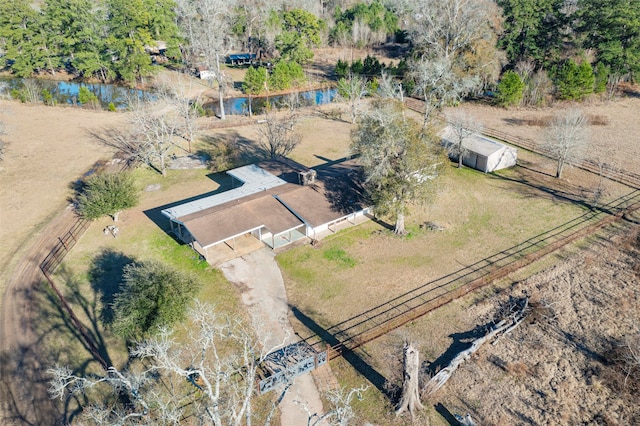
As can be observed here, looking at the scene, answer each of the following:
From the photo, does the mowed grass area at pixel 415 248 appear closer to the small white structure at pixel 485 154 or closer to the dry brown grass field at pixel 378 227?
the dry brown grass field at pixel 378 227

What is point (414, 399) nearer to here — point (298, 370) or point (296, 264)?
point (298, 370)

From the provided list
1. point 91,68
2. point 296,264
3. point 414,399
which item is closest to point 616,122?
point 296,264

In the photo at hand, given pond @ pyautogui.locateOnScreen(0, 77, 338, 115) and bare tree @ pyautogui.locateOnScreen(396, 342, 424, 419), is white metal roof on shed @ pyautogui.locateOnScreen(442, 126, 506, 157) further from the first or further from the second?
bare tree @ pyautogui.locateOnScreen(396, 342, 424, 419)

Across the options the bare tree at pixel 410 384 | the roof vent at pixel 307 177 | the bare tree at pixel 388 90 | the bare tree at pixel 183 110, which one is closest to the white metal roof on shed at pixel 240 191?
the roof vent at pixel 307 177

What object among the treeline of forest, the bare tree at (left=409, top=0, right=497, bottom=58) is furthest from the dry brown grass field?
the bare tree at (left=409, top=0, right=497, bottom=58)

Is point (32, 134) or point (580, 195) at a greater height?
point (32, 134)

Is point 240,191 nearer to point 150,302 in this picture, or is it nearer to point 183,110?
point 150,302
